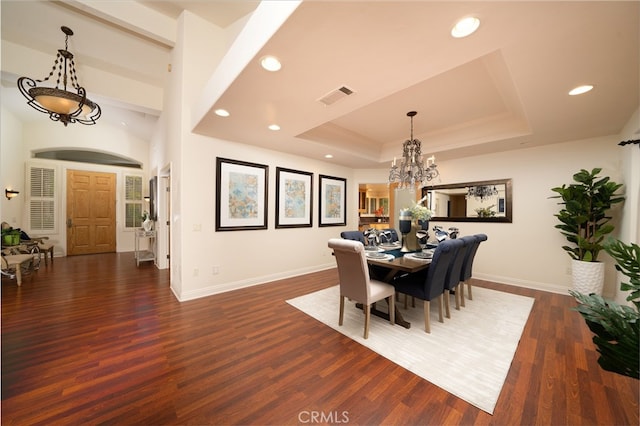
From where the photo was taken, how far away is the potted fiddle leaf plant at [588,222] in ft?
10.00

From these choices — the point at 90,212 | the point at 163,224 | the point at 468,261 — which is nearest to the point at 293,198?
the point at 163,224

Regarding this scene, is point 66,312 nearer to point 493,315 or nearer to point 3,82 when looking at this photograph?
point 3,82

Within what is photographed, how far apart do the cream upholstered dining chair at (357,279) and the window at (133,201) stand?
7.42 metres

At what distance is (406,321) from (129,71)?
620 cm

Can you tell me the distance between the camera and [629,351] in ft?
2.93

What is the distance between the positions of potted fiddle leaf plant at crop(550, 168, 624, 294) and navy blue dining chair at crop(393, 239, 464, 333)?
7.13 ft

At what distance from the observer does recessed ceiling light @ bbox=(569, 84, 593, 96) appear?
204 cm

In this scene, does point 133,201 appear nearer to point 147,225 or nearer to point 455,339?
point 147,225

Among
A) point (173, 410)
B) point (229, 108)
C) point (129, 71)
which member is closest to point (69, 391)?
point (173, 410)

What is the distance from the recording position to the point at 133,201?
6.95 metres

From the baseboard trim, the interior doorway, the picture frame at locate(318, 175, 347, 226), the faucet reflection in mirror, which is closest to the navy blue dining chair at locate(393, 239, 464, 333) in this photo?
the faucet reflection in mirror

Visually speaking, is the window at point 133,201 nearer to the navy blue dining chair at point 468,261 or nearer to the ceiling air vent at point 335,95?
the ceiling air vent at point 335,95

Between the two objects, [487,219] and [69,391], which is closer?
[69,391]

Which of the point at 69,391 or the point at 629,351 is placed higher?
the point at 629,351
